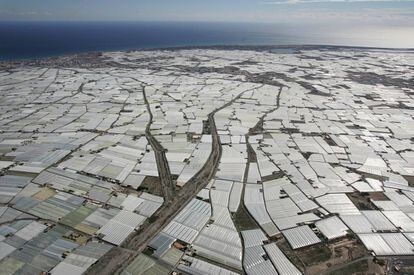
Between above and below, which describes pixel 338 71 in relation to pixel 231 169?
above

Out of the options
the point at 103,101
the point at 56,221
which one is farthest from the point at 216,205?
the point at 103,101

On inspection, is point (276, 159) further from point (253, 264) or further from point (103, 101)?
point (103, 101)

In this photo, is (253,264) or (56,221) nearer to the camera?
(253,264)

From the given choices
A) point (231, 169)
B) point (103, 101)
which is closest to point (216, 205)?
point (231, 169)

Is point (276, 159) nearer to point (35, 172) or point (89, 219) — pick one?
point (89, 219)

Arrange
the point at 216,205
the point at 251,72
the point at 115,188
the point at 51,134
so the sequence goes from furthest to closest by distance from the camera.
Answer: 1. the point at 251,72
2. the point at 51,134
3. the point at 115,188
4. the point at 216,205

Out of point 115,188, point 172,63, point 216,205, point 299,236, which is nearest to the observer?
point 299,236
